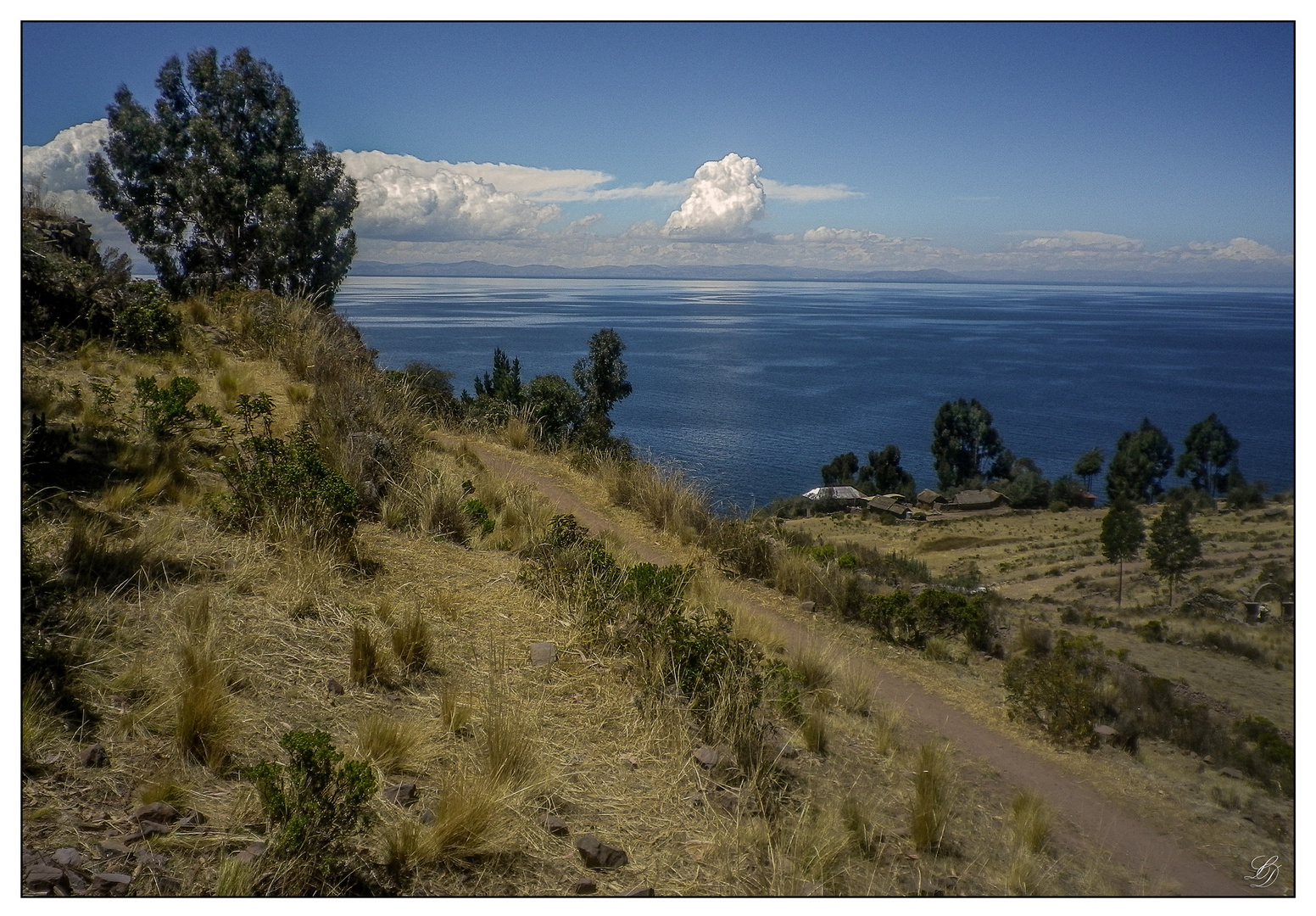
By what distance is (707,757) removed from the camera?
12.8 ft

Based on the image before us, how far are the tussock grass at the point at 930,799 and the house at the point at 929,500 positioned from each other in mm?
15515

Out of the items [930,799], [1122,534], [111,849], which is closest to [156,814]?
[111,849]

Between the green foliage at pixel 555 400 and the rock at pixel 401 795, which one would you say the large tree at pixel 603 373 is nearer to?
the green foliage at pixel 555 400

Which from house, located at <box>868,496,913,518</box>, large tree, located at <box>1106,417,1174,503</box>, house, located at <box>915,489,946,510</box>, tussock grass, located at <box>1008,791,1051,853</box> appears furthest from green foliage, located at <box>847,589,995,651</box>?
house, located at <box>868,496,913,518</box>

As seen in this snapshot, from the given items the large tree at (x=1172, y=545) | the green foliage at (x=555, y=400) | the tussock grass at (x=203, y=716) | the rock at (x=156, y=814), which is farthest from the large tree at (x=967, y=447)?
the rock at (x=156, y=814)

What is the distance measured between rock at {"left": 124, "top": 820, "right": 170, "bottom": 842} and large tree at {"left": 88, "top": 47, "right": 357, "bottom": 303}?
14.4 metres

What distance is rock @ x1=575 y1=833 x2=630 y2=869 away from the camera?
3037mm

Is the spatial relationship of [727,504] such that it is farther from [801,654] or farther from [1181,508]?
[1181,508]

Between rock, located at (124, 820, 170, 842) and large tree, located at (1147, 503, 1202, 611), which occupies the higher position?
large tree, located at (1147, 503, 1202, 611)

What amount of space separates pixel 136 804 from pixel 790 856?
2.44 metres

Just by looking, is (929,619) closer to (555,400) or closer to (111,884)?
(111,884)

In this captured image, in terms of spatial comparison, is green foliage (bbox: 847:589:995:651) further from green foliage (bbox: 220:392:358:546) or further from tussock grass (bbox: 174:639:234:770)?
tussock grass (bbox: 174:639:234:770)

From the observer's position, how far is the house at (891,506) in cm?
1991

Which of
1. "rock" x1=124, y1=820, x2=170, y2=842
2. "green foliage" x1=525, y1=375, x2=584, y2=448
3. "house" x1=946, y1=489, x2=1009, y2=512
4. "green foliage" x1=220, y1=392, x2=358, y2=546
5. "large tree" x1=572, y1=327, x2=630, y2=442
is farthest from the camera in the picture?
"large tree" x1=572, y1=327, x2=630, y2=442
